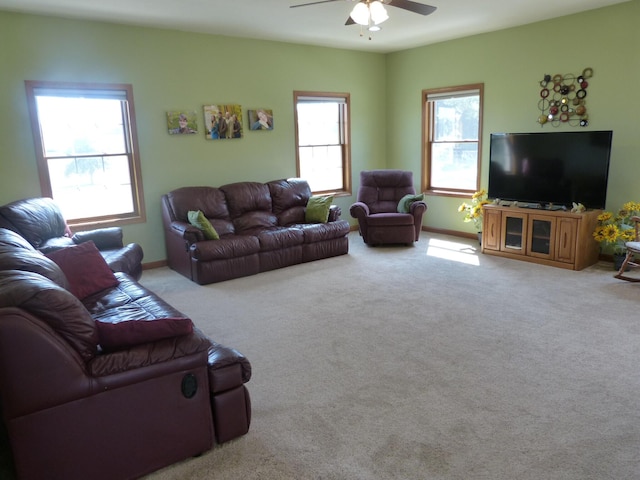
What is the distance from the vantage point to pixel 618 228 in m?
5.04

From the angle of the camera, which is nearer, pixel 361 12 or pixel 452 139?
pixel 361 12

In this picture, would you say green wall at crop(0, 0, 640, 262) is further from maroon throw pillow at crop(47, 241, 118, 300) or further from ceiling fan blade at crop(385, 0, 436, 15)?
ceiling fan blade at crop(385, 0, 436, 15)

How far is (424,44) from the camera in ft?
22.3

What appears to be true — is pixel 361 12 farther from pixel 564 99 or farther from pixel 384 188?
pixel 384 188

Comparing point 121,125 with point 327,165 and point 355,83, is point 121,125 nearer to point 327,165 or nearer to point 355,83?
point 327,165

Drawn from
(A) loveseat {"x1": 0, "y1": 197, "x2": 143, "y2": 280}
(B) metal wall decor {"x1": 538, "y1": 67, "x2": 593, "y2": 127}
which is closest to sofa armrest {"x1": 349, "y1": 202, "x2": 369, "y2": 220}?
(B) metal wall decor {"x1": 538, "y1": 67, "x2": 593, "y2": 127}

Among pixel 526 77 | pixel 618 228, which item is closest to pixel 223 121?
pixel 526 77

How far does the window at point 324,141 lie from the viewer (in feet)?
22.3

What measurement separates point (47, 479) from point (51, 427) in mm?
228

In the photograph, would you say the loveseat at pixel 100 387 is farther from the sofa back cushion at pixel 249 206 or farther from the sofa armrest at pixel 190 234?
the sofa back cushion at pixel 249 206

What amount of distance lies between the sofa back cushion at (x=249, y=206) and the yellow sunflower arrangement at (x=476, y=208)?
8.63 ft

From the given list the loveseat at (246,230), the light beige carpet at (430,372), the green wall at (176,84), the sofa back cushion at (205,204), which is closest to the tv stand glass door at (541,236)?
the light beige carpet at (430,372)

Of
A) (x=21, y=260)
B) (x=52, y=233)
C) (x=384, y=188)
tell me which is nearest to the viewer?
(x=21, y=260)

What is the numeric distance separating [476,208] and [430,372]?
12.2 ft
